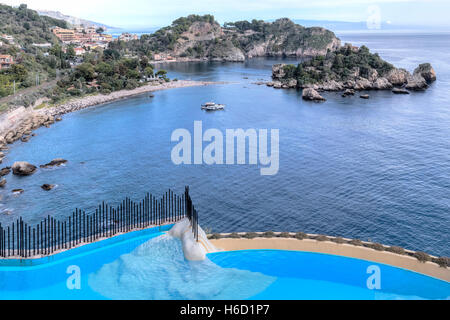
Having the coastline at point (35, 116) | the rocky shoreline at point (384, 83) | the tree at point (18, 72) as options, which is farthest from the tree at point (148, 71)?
the tree at point (18, 72)

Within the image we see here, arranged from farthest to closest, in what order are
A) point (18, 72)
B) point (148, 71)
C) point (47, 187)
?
1. point (148, 71)
2. point (18, 72)
3. point (47, 187)

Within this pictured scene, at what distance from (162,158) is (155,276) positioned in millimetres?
28002

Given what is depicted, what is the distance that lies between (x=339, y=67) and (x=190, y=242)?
86.7 m

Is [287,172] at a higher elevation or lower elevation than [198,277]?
lower

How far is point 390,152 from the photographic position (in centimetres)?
4550

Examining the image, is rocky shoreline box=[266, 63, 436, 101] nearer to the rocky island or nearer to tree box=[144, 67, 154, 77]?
the rocky island

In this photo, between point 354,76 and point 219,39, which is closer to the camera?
point 354,76

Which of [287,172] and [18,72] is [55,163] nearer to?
[287,172]

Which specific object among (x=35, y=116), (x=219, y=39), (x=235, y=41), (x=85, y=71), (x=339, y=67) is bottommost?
(x=35, y=116)

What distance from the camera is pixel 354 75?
3671 inches

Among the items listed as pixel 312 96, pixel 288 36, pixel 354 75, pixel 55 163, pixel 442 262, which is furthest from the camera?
pixel 288 36

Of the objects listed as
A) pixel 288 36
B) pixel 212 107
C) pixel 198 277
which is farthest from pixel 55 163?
pixel 288 36

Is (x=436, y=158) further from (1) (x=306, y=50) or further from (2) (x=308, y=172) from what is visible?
(1) (x=306, y=50)
